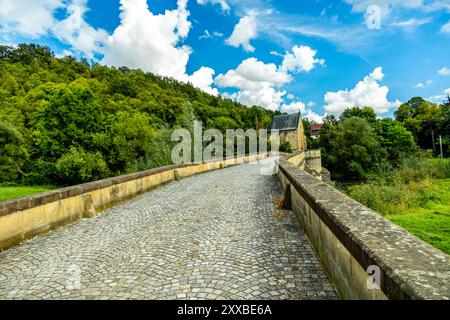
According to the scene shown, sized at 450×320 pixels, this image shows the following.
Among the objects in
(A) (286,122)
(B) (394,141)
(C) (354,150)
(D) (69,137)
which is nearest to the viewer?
(D) (69,137)

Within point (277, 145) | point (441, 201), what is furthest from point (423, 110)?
point (441, 201)

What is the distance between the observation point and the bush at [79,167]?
18.7 m

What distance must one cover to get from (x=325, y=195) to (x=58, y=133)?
23.3 metres

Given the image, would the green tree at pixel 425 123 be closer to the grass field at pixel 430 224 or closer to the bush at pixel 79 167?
the grass field at pixel 430 224

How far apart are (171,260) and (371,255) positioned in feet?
8.04

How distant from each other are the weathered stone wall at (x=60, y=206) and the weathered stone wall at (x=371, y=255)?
4.42m

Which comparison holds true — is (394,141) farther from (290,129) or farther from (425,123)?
(290,129)

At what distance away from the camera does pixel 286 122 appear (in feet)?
228

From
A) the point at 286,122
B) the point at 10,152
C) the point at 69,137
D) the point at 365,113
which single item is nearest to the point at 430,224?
the point at 69,137

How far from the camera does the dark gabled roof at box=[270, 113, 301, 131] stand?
6731 cm

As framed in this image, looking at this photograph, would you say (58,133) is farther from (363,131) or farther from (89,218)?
(363,131)

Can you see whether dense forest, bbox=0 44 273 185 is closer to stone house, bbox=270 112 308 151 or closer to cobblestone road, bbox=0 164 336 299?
cobblestone road, bbox=0 164 336 299

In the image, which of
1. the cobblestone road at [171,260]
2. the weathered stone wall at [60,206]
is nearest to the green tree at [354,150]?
the weathered stone wall at [60,206]

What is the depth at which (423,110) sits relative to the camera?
59500mm
